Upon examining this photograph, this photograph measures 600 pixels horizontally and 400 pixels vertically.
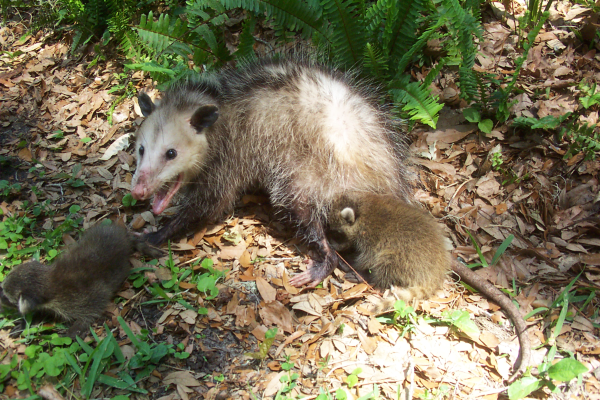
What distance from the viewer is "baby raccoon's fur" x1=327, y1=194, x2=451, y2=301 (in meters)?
3.00

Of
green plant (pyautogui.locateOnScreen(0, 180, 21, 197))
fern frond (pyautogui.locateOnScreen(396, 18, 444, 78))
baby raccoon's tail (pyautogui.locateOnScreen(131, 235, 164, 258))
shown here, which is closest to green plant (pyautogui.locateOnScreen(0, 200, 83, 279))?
green plant (pyautogui.locateOnScreen(0, 180, 21, 197))

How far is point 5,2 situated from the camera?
4941 mm

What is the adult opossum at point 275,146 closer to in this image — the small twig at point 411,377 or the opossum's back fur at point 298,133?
the opossum's back fur at point 298,133

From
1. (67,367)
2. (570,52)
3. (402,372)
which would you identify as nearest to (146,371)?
(67,367)

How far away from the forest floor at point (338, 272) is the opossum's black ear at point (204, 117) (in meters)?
0.87

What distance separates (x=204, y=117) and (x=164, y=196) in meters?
0.73

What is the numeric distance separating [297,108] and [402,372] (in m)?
2.08

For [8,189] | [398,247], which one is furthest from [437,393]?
[8,189]

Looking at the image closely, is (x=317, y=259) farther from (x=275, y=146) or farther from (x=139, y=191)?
(x=139, y=191)

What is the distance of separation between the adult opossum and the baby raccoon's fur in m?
0.17

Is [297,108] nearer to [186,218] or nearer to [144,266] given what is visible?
[186,218]

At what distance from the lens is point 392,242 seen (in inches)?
121

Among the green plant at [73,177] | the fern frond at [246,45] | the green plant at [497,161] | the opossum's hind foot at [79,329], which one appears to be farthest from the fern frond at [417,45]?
the opossum's hind foot at [79,329]

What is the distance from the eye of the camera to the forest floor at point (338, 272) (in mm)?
2648
